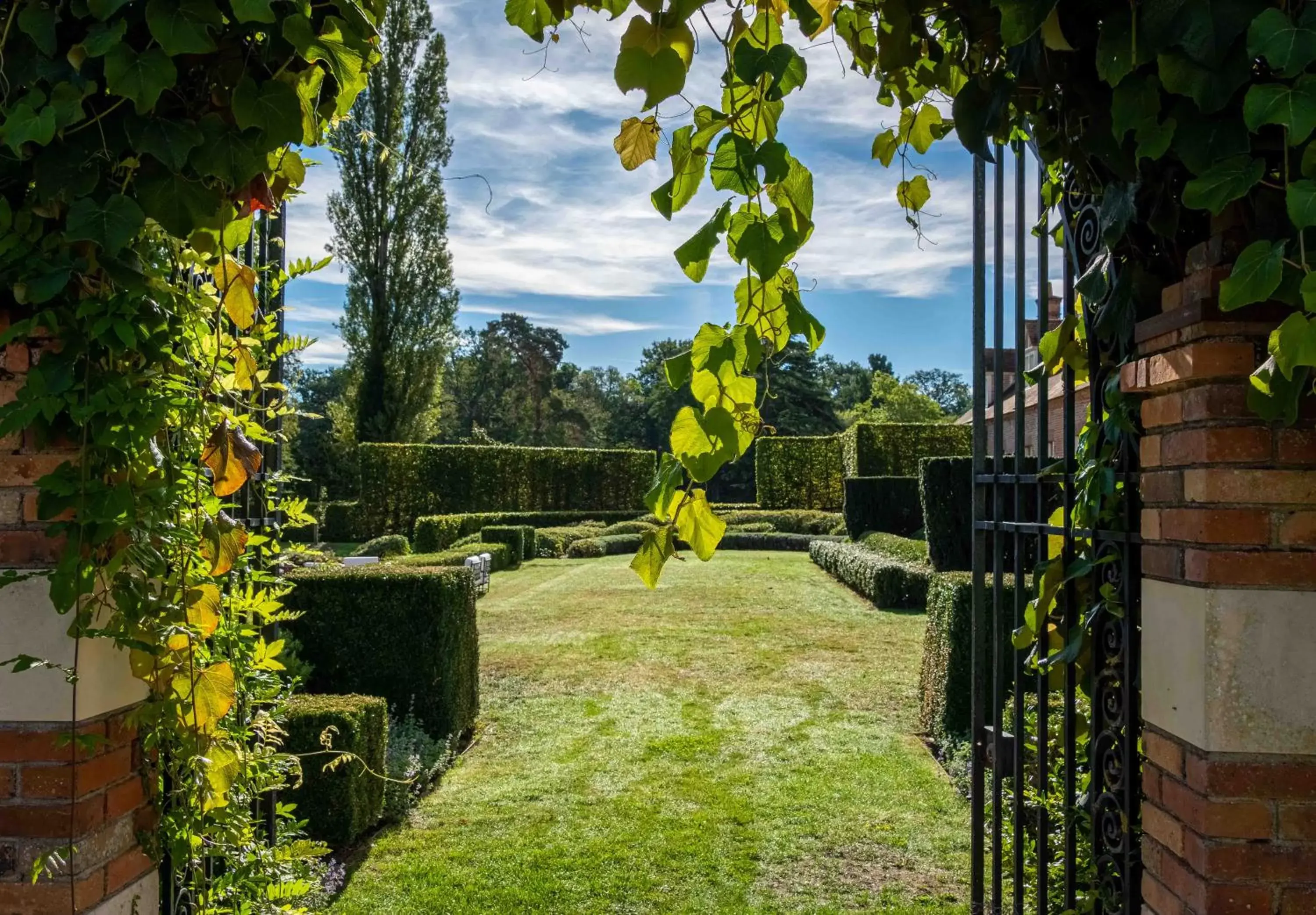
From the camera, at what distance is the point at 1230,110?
1.31 m

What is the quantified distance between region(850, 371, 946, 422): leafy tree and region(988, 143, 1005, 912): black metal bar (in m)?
35.9

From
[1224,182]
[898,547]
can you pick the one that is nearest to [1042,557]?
[1224,182]

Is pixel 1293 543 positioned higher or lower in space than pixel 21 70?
lower

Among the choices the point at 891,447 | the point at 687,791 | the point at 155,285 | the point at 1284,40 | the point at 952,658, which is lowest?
the point at 687,791

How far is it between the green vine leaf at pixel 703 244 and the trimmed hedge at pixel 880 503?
1683cm

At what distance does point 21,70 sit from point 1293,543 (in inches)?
80.3

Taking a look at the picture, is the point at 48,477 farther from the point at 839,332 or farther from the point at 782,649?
the point at 782,649

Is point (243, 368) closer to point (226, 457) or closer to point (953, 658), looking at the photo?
point (226, 457)

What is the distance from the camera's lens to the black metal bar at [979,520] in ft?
8.19

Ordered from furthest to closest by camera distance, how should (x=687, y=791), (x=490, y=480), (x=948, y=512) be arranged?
(x=490, y=480) → (x=948, y=512) → (x=687, y=791)

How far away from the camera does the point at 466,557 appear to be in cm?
1169

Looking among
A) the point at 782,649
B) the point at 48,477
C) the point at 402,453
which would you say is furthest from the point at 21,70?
the point at 402,453

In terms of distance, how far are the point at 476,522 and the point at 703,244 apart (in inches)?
758

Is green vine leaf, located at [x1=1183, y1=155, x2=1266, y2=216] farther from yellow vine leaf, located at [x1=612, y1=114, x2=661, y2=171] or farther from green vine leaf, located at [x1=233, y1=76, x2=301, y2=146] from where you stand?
green vine leaf, located at [x1=233, y1=76, x2=301, y2=146]
